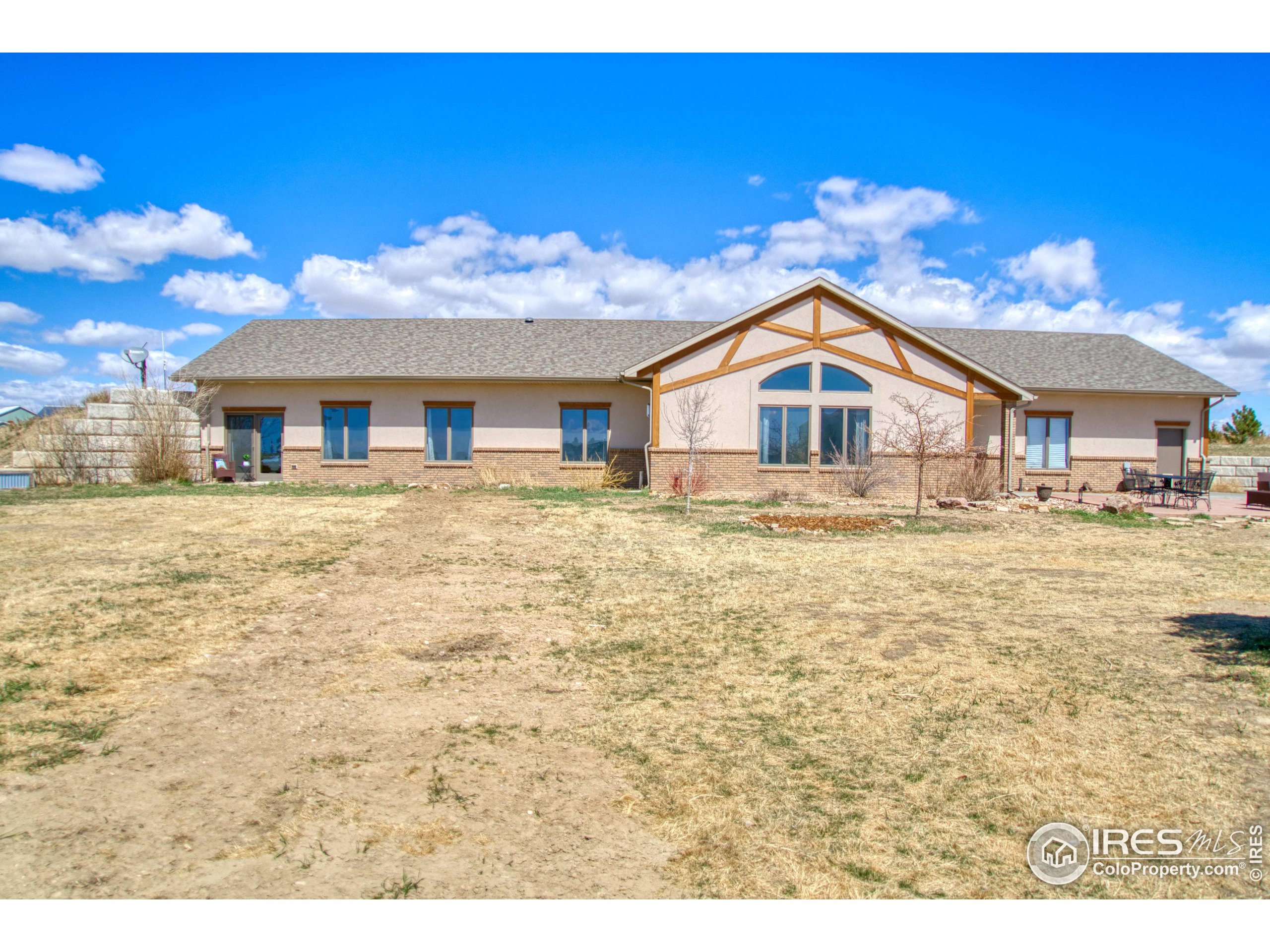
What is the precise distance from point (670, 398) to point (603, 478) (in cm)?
348

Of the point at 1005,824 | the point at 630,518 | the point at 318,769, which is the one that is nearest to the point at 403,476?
the point at 630,518

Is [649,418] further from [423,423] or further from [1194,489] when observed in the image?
[1194,489]

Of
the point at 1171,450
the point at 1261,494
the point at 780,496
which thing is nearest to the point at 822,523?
the point at 780,496

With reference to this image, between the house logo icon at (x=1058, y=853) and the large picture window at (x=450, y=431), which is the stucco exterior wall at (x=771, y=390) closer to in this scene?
the large picture window at (x=450, y=431)

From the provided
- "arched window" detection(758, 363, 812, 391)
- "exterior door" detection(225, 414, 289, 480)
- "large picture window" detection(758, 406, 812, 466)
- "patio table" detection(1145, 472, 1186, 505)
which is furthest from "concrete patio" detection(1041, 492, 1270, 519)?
"exterior door" detection(225, 414, 289, 480)

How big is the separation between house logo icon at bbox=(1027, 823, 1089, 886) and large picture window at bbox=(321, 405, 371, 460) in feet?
70.5

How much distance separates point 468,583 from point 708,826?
18.3 ft

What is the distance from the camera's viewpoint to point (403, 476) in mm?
22281

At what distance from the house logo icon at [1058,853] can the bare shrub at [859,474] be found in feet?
53.7

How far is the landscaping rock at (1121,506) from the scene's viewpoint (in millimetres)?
16750

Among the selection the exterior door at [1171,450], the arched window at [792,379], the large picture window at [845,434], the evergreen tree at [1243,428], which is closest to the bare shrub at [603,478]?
the arched window at [792,379]

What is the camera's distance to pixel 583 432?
883 inches

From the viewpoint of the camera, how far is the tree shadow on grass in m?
6.04

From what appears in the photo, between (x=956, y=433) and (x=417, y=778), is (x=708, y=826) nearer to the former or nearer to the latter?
(x=417, y=778)
